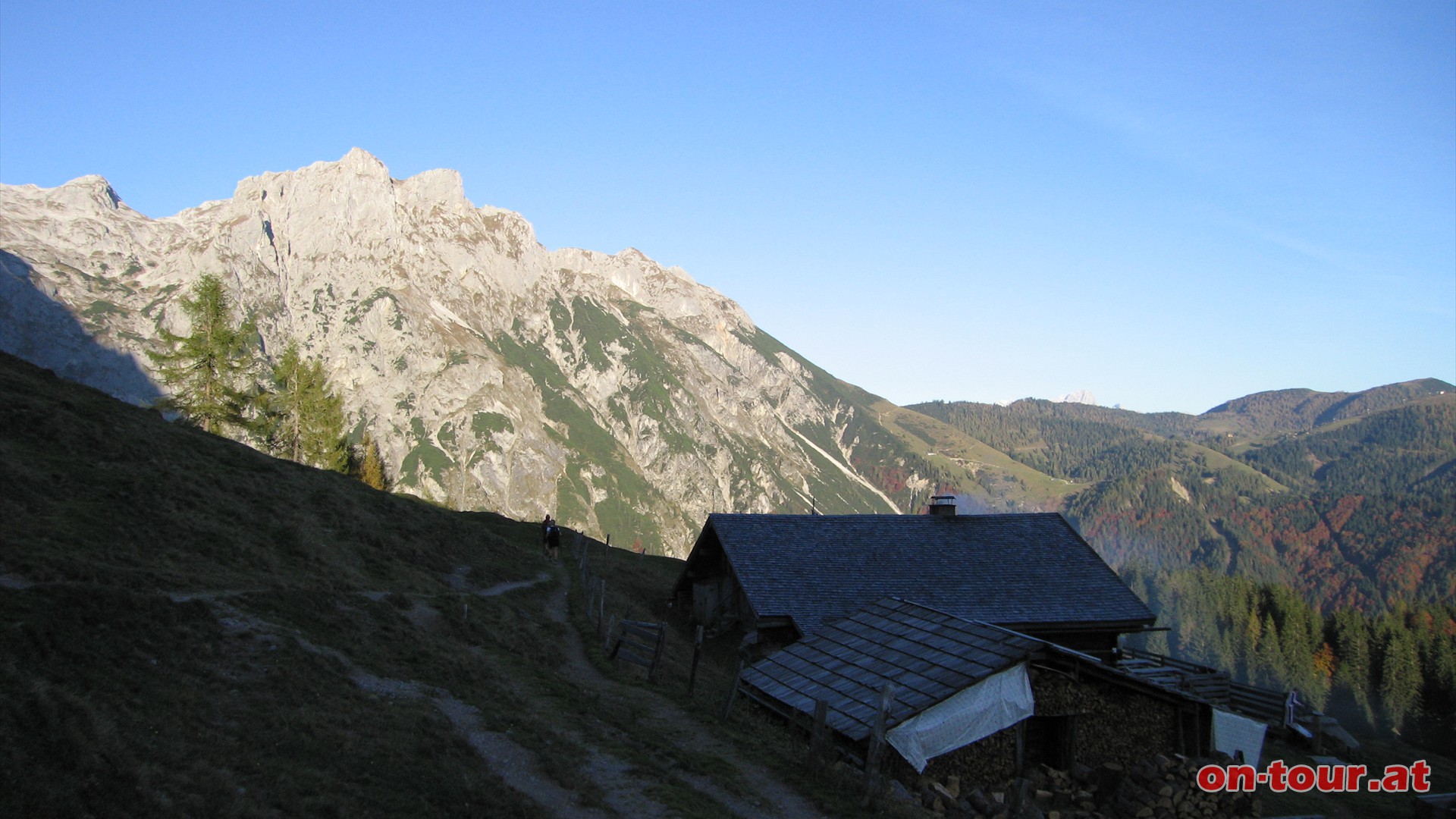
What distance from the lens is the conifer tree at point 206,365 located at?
61250mm

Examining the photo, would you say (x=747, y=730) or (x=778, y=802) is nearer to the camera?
(x=778, y=802)

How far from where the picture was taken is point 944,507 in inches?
1695

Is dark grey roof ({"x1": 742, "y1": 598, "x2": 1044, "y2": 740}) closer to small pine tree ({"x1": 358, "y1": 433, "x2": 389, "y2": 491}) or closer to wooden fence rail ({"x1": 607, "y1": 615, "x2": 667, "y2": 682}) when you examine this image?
wooden fence rail ({"x1": 607, "y1": 615, "x2": 667, "y2": 682})

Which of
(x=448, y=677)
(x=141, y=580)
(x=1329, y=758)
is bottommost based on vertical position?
(x=1329, y=758)

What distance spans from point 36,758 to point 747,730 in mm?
14596

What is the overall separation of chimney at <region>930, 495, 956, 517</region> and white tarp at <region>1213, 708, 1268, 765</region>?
58.5 feet

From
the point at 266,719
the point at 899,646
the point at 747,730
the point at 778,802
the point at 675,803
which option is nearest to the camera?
the point at 266,719

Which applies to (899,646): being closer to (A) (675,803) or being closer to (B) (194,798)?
(A) (675,803)

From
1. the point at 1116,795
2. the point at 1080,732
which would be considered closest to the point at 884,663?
the point at 1080,732

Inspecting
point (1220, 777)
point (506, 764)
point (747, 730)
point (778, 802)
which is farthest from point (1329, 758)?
point (506, 764)

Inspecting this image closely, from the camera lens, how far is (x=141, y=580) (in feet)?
59.0

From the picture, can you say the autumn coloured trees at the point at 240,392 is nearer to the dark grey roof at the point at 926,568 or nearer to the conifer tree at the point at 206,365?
the conifer tree at the point at 206,365

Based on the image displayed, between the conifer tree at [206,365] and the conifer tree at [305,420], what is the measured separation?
8634 mm

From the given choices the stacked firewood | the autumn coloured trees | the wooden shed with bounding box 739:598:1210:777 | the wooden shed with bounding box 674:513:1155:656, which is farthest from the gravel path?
the autumn coloured trees
